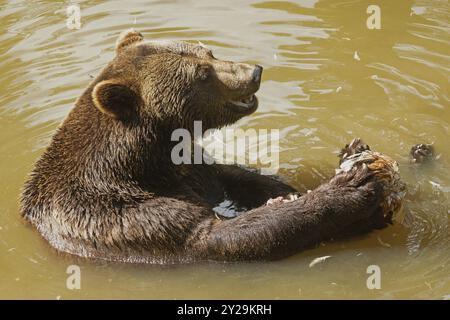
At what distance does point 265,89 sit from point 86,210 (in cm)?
454

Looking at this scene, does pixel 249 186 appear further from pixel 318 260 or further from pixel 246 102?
pixel 318 260

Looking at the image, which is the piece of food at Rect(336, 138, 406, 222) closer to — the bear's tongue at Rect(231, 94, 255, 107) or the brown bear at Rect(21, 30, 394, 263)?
the brown bear at Rect(21, 30, 394, 263)

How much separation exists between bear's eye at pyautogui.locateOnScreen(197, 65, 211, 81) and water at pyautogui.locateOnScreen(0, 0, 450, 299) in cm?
198

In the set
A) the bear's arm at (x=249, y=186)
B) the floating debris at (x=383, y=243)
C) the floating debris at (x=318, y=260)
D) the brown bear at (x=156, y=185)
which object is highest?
the brown bear at (x=156, y=185)

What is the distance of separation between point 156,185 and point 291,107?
3.64 meters

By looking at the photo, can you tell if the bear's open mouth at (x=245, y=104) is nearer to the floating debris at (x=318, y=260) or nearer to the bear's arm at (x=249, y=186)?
the bear's arm at (x=249, y=186)

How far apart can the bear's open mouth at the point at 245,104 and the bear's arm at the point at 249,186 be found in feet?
3.17

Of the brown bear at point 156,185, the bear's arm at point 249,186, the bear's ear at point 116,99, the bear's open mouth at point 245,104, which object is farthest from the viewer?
the bear's arm at point 249,186

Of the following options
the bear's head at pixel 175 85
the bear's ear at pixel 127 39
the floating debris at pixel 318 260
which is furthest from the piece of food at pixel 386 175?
the bear's ear at pixel 127 39

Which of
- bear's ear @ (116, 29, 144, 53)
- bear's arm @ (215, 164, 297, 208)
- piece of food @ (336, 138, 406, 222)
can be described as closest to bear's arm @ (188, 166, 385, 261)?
piece of food @ (336, 138, 406, 222)

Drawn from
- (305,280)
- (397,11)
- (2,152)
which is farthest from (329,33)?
(305,280)

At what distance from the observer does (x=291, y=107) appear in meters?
12.8

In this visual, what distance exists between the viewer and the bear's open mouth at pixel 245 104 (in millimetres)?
10016

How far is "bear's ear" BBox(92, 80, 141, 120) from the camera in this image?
9188 mm
